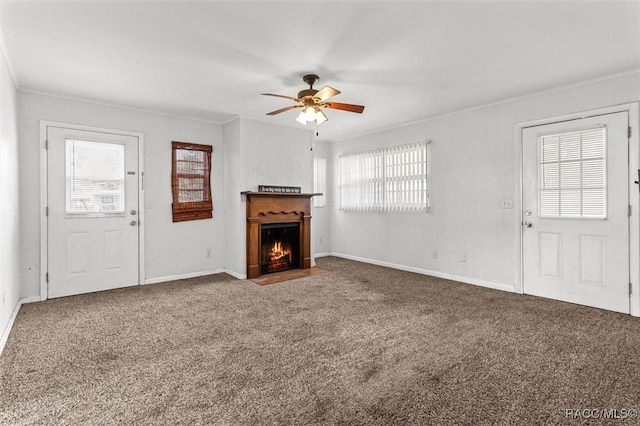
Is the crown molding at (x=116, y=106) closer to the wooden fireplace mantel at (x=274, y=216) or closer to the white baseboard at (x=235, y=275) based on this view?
the wooden fireplace mantel at (x=274, y=216)

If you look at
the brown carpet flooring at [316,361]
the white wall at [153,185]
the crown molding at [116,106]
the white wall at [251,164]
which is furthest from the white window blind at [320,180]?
the brown carpet flooring at [316,361]

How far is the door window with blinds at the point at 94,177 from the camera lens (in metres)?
4.20

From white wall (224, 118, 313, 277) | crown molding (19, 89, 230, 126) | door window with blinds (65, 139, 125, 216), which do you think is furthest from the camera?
white wall (224, 118, 313, 277)

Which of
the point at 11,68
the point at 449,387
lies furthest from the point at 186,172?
the point at 449,387

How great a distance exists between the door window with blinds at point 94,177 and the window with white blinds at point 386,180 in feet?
13.1

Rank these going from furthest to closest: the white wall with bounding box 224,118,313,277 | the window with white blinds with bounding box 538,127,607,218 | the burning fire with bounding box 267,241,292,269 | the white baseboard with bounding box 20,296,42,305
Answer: the burning fire with bounding box 267,241,292,269 < the white wall with bounding box 224,118,313,277 < the white baseboard with bounding box 20,296,42,305 < the window with white blinds with bounding box 538,127,607,218

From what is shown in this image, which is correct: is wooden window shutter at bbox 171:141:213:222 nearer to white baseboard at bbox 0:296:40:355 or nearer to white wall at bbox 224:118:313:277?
white wall at bbox 224:118:313:277

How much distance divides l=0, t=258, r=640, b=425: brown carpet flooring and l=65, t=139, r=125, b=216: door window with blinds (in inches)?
49.5

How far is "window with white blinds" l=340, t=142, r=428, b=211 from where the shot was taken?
17.8 feet

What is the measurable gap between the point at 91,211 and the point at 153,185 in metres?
0.84

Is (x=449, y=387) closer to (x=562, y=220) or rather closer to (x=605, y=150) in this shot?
(x=562, y=220)

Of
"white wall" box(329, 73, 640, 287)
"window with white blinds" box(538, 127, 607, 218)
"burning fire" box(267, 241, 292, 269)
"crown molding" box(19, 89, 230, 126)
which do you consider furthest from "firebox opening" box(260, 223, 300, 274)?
"window with white blinds" box(538, 127, 607, 218)

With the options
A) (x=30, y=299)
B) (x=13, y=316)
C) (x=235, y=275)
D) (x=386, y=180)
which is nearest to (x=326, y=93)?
(x=386, y=180)

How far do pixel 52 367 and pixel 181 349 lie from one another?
0.85 meters
